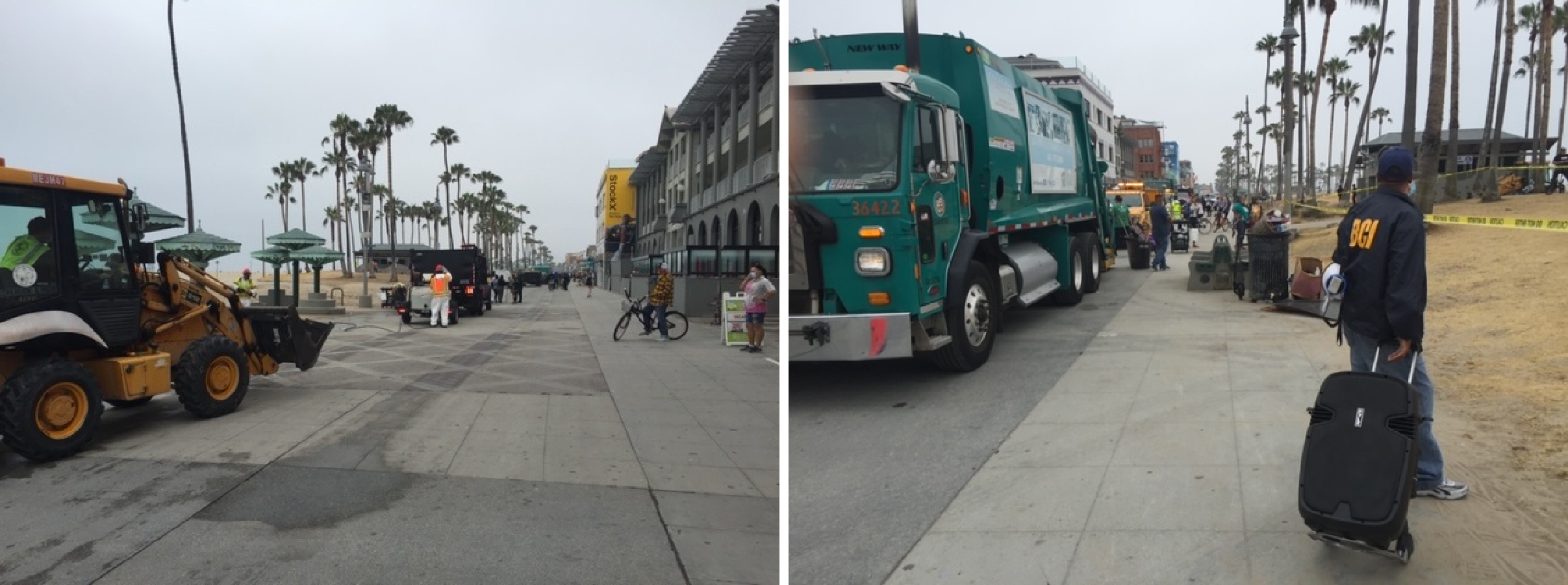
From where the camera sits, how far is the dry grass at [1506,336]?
474 cm

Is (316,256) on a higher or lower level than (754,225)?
lower

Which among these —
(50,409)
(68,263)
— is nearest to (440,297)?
(68,263)

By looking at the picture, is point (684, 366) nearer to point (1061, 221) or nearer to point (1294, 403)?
point (1061, 221)

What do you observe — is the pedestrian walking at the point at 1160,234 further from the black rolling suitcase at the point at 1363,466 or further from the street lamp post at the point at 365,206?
the street lamp post at the point at 365,206

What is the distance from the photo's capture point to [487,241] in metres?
84.0

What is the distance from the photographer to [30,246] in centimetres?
643

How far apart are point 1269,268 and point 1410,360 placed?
7.10 m

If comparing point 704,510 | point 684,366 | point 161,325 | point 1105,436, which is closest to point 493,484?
point 704,510

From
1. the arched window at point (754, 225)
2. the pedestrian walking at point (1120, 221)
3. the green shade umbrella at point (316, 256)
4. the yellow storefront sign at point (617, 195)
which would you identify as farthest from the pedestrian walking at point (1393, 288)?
the green shade umbrella at point (316, 256)

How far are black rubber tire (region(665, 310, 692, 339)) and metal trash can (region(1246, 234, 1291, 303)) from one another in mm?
7754

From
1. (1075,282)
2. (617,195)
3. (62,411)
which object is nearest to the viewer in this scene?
(617,195)

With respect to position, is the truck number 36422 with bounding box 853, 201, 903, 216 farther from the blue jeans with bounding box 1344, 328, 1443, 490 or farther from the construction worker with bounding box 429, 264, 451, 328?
the construction worker with bounding box 429, 264, 451, 328

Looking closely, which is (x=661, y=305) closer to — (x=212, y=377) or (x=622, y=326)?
(x=622, y=326)

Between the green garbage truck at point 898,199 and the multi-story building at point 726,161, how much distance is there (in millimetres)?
402
